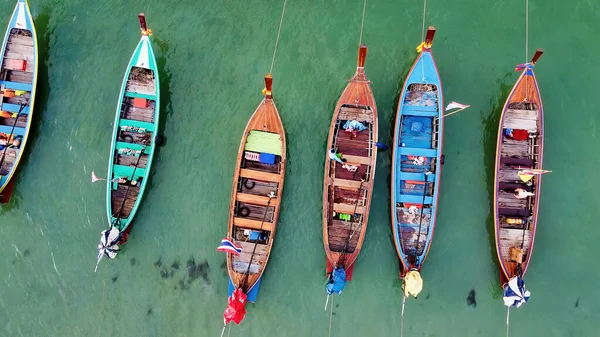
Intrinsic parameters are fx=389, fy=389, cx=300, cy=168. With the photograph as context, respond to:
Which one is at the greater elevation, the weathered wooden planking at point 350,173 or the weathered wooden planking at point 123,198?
the weathered wooden planking at point 350,173

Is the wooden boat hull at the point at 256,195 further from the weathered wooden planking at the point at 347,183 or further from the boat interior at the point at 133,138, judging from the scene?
the boat interior at the point at 133,138

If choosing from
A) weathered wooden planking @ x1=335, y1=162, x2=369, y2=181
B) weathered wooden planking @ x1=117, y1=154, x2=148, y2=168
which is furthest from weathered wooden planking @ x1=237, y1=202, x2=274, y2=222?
weathered wooden planking @ x1=117, y1=154, x2=148, y2=168

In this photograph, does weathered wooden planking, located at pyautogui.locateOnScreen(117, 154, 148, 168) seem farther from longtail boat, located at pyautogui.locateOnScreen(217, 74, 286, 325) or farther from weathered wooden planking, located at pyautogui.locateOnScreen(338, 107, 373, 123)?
weathered wooden planking, located at pyautogui.locateOnScreen(338, 107, 373, 123)

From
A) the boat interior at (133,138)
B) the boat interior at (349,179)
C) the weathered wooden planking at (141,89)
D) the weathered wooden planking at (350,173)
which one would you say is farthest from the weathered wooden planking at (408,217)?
the weathered wooden planking at (141,89)

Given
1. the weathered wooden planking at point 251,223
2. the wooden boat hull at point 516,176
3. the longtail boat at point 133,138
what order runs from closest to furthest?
the wooden boat hull at point 516,176, the weathered wooden planking at point 251,223, the longtail boat at point 133,138

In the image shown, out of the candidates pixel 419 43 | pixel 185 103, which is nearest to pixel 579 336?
pixel 419 43

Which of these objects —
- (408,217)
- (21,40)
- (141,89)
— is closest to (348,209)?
(408,217)

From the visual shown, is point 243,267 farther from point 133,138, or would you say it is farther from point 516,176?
point 516,176
